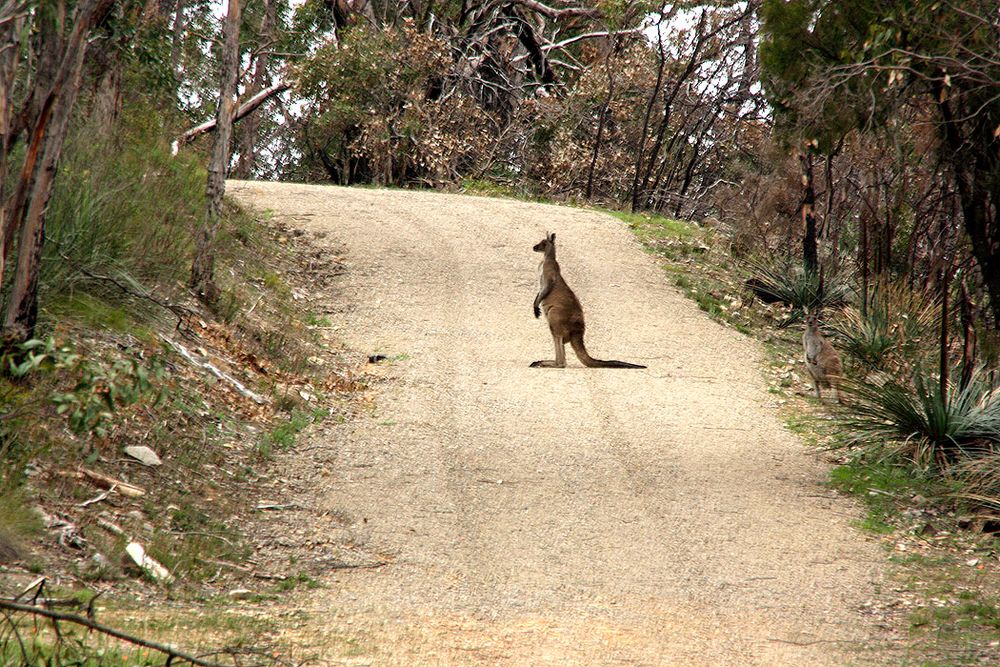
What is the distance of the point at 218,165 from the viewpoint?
42.7ft

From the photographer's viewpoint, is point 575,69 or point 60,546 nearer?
point 60,546

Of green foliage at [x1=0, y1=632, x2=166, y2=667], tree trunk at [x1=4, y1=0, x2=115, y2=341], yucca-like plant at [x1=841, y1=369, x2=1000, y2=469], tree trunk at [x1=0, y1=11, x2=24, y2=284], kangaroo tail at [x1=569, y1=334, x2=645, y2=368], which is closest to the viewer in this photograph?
green foliage at [x1=0, y1=632, x2=166, y2=667]

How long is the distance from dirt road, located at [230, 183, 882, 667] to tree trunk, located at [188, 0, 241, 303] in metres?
2.21

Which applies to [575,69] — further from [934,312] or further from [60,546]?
[60,546]

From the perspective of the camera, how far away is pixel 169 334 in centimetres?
1099

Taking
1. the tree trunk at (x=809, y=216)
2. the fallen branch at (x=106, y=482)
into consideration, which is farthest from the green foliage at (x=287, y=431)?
the tree trunk at (x=809, y=216)

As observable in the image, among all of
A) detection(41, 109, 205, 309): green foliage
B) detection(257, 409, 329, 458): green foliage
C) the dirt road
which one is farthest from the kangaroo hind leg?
detection(41, 109, 205, 309): green foliage

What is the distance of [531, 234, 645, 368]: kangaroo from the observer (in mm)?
12547

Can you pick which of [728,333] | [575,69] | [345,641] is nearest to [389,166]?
[575,69]

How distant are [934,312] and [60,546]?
461 inches

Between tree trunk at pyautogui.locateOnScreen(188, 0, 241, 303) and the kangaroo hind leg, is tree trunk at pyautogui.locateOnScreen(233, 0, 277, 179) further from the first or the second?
the kangaroo hind leg

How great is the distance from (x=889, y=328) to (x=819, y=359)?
2389 millimetres

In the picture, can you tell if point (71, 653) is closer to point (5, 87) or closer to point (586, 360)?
point (5, 87)

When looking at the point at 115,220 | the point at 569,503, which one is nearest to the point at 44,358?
the point at 569,503
